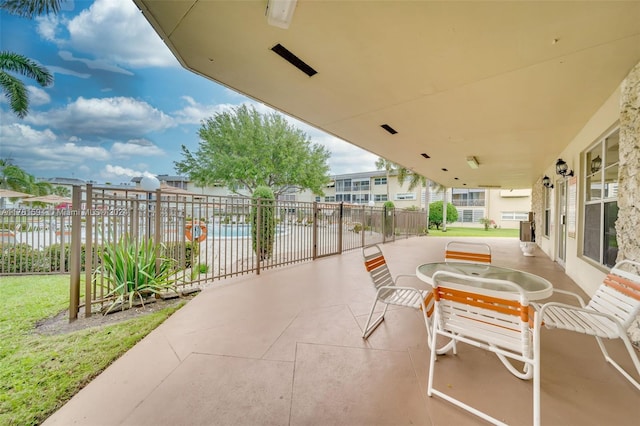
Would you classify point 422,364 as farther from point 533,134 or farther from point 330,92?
point 533,134

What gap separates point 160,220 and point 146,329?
151 centimetres

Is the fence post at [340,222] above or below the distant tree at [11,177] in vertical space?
below

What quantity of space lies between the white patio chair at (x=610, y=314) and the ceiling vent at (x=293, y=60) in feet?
9.44

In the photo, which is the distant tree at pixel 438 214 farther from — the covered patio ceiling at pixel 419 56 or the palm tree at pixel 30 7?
the palm tree at pixel 30 7

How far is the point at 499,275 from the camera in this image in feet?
7.64

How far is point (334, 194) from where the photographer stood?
32250 millimetres

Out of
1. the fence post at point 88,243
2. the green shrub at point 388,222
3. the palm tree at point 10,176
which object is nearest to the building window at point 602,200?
the green shrub at point 388,222

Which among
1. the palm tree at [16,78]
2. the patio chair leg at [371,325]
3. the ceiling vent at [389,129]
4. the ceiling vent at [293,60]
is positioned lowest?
Answer: the patio chair leg at [371,325]

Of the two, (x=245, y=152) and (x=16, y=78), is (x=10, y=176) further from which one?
(x=245, y=152)

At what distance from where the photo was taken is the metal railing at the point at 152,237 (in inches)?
114

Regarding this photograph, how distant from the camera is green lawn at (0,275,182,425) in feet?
5.24

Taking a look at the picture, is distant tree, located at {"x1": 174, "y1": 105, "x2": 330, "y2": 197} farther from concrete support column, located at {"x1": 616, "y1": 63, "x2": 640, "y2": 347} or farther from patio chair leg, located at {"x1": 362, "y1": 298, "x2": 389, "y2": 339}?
concrete support column, located at {"x1": 616, "y1": 63, "x2": 640, "y2": 347}

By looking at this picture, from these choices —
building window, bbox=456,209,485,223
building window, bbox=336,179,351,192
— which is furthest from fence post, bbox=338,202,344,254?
building window, bbox=336,179,351,192

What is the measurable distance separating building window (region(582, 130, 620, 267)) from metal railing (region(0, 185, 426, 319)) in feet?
15.5
